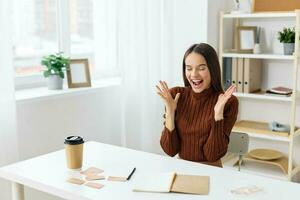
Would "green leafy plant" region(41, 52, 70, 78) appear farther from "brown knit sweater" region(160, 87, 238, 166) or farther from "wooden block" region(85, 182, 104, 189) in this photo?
"wooden block" region(85, 182, 104, 189)

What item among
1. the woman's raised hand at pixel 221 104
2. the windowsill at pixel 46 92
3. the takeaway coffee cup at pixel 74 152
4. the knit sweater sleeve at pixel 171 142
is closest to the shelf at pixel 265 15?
the windowsill at pixel 46 92

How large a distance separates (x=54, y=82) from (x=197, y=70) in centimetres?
115

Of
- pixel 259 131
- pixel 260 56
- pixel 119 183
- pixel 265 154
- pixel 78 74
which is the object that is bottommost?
pixel 265 154

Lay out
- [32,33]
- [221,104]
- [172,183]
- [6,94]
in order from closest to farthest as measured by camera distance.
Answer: [172,183] → [221,104] → [6,94] → [32,33]

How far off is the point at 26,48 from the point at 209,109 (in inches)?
58.8

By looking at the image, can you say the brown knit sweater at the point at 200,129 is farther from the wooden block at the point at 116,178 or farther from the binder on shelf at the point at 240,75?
the binder on shelf at the point at 240,75

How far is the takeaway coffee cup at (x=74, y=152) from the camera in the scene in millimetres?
1756

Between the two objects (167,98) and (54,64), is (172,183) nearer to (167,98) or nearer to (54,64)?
(167,98)

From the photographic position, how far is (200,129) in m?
2.11

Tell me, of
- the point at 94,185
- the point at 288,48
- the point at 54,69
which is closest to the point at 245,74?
the point at 288,48

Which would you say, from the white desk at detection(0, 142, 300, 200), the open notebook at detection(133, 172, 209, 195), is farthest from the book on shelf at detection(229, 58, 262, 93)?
the open notebook at detection(133, 172, 209, 195)

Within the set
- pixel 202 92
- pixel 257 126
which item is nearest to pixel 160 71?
pixel 257 126

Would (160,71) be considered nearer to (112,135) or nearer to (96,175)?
(112,135)

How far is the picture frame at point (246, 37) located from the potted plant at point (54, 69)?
1.48 m
